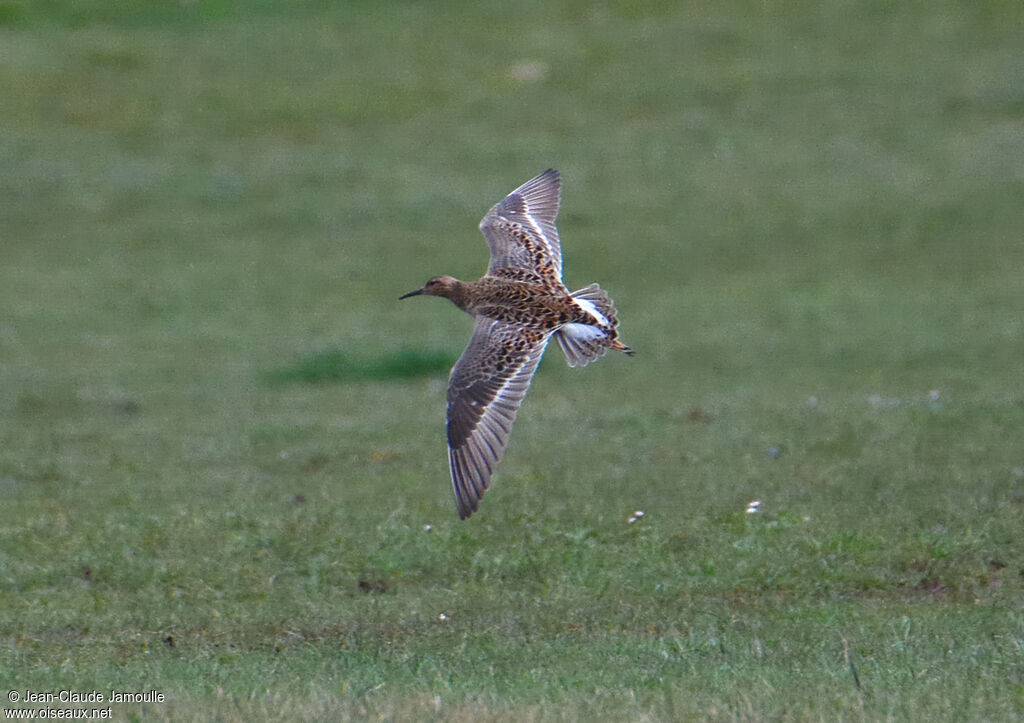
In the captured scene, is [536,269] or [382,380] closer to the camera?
[536,269]

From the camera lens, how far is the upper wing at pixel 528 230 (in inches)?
491

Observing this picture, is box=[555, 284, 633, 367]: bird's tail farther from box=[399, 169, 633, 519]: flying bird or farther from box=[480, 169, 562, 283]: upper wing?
box=[480, 169, 562, 283]: upper wing

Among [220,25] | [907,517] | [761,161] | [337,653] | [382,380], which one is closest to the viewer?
[337,653]

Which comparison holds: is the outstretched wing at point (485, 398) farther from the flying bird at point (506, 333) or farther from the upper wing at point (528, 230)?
the upper wing at point (528, 230)

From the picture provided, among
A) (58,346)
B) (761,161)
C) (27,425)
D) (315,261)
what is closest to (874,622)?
(27,425)

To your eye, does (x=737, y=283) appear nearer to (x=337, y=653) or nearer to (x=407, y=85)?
(x=407, y=85)

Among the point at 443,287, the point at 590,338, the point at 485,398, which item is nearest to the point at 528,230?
the point at 443,287

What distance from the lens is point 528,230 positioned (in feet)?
42.9

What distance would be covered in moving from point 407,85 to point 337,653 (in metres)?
28.5

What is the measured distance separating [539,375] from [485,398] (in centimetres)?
1117

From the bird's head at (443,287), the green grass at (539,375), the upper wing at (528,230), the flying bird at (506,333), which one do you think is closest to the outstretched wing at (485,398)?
the flying bird at (506,333)

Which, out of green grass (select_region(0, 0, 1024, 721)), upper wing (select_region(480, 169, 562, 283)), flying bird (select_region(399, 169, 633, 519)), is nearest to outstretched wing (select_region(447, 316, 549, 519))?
flying bird (select_region(399, 169, 633, 519))

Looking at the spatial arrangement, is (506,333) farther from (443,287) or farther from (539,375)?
(539,375)

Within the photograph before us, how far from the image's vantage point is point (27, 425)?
58.0ft
